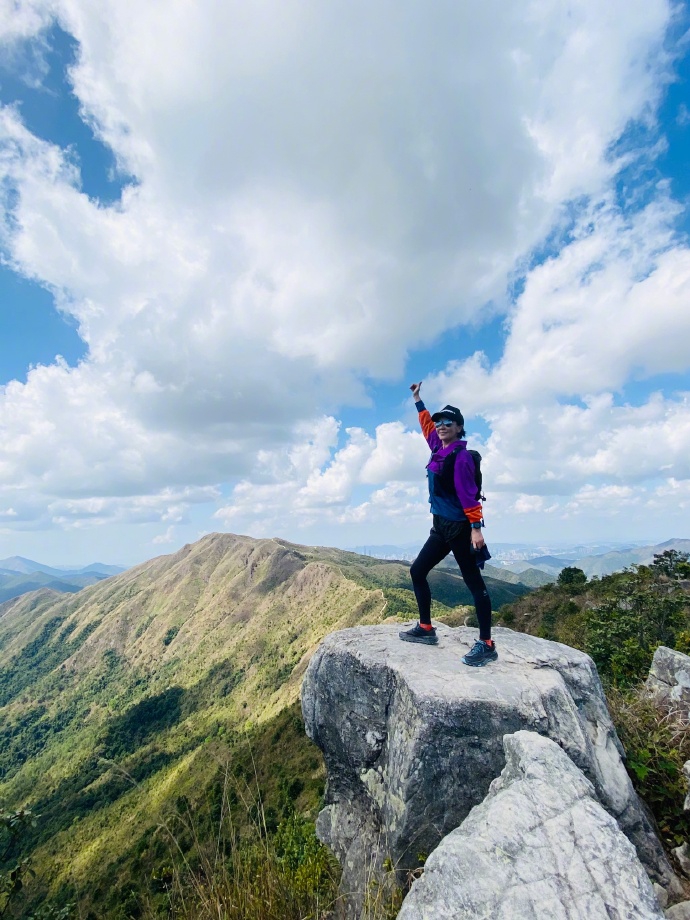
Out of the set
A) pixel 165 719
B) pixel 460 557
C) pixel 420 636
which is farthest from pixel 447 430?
pixel 165 719

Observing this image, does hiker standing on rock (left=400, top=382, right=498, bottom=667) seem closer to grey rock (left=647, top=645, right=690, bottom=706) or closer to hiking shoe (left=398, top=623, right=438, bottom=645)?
hiking shoe (left=398, top=623, right=438, bottom=645)

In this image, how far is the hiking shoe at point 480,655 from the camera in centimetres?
639

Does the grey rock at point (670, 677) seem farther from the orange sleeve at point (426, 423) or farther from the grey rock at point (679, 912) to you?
the orange sleeve at point (426, 423)

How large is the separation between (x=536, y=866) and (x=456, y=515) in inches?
156

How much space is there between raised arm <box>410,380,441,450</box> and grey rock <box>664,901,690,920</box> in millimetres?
5417

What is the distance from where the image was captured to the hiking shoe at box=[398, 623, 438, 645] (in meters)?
7.55

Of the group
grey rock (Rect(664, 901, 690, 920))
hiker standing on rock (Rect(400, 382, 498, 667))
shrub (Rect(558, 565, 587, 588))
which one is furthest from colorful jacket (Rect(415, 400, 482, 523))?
shrub (Rect(558, 565, 587, 588))

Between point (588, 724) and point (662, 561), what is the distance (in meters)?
25.7

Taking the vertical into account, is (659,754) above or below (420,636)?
below

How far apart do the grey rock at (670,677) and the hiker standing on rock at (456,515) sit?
2.50 meters

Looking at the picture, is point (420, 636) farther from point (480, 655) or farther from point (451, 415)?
point (451, 415)

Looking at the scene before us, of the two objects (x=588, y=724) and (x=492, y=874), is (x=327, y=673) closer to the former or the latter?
(x=588, y=724)

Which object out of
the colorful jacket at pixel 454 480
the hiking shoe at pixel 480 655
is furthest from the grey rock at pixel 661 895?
the colorful jacket at pixel 454 480

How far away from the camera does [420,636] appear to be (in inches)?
300
